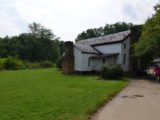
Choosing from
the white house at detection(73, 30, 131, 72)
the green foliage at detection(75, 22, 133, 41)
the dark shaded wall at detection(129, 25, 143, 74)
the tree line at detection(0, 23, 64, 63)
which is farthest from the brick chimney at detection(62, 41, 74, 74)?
the green foliage at detection(75, 22, 133, 41)

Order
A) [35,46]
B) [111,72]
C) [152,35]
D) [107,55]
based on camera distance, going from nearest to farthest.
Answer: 1. [111,72]
2. [152,35]
3. [107,55]
4. [35,46]

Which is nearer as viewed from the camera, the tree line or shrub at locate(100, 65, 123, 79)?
shrub at locate(100, 65, 123, 79)

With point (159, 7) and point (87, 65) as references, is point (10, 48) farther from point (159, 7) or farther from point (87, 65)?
point (159, 7)

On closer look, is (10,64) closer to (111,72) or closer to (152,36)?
(111,72)

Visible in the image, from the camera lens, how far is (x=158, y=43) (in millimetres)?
21766

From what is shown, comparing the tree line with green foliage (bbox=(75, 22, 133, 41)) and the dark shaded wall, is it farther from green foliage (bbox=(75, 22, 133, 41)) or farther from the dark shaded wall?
the dark shaded wall

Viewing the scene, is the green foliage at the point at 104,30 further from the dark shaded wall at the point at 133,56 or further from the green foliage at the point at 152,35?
the green foliage at the point at 152,35

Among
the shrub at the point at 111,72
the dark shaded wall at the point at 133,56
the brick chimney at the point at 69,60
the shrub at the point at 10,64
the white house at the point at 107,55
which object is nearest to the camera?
the shrub at the point at 111,72

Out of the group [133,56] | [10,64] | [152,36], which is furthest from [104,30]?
[152,36]

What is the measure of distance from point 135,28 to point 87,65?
9.46 meters

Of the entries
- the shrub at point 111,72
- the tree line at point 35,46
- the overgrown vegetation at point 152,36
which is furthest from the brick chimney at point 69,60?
the tree line at point 35,46

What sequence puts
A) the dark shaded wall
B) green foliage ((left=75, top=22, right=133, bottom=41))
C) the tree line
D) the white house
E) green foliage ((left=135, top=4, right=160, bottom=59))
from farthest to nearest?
green foliage ((left=75, top=22, right=133, bottom=41)) < the tree line < the dark shaded wall < the white house < green foliage ((left=135, top=4, right=160, bottom=59))

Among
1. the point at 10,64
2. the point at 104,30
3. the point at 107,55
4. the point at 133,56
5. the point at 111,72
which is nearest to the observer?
the point at 111,72

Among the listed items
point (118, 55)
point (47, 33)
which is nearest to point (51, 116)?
point (118, 55)
